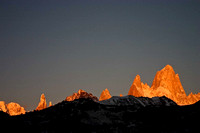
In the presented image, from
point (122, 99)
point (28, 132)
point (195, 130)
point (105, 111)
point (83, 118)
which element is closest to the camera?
point (195, 130)

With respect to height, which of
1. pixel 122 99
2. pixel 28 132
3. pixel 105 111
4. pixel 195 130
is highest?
pixel 122 99

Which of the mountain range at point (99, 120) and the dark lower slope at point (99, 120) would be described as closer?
the mountain range at point (99, 120)

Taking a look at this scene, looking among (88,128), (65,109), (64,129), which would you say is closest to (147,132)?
(88,128)

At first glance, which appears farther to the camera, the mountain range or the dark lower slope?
the dark lower slope

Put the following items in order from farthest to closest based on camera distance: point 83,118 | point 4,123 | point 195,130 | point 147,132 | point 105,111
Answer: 1. point 105,111
2. point 83,118
3. point 4,123
4. point 147,132
5. point 195,130

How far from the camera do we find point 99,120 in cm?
9288

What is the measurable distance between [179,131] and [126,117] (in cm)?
3261

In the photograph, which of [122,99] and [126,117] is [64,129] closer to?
[126,117]

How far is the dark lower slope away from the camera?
75900mm

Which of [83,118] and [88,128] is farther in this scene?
[83,118]

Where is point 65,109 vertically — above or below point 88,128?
above

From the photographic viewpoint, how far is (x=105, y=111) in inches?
3996

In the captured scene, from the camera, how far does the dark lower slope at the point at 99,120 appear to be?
75900mm

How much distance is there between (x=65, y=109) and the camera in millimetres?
102188
